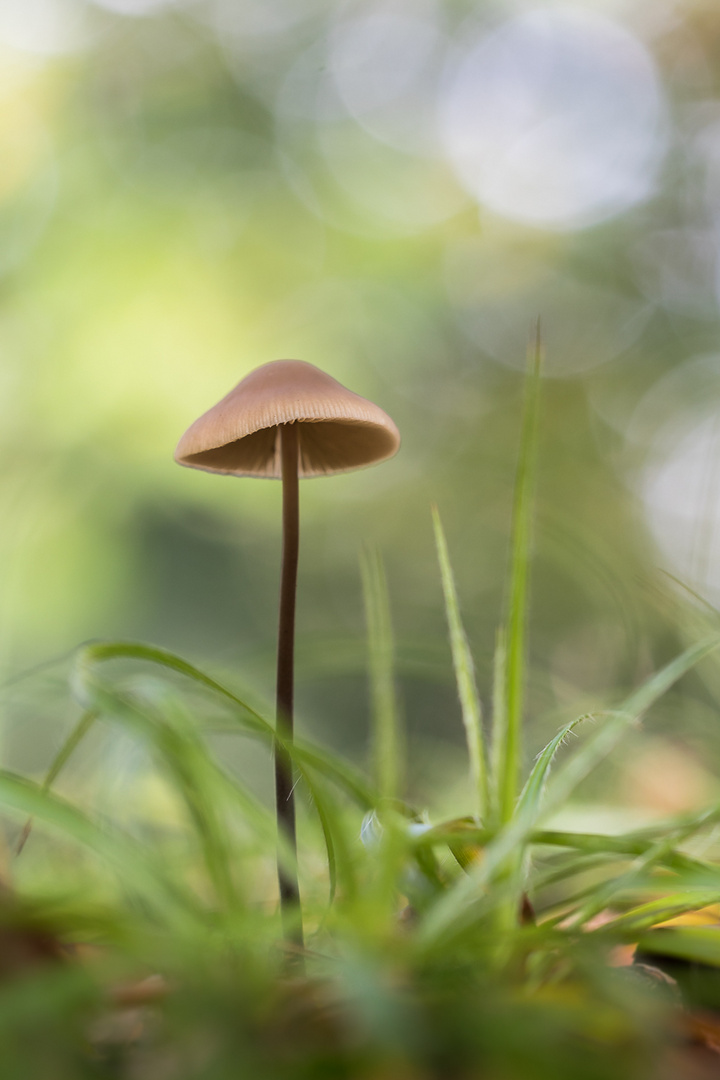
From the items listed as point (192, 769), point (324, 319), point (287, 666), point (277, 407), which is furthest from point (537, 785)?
point (324, 319)

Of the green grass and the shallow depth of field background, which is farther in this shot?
the shallow depth of field background

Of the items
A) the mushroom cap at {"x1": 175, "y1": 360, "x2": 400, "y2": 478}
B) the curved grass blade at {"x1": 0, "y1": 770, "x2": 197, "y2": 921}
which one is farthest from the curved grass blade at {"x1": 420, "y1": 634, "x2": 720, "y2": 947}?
the mushroom cap at {"x1": 175, "y1": 360, "x2": 400, "y2": 478}

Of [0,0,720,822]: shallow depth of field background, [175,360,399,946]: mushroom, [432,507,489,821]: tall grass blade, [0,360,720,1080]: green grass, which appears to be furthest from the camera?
Result: [0,0,720,822]: shallow depth of field background

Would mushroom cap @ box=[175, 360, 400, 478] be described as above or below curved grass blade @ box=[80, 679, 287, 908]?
above

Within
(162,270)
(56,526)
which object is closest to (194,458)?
(56,526)

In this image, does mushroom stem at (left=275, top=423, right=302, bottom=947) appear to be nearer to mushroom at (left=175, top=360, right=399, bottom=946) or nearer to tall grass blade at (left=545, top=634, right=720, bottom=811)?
mushroom at (left=175, top=360, right=399, bottom=946)

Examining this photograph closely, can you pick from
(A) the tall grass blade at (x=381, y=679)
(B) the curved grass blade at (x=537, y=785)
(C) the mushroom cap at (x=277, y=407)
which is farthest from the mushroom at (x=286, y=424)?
(B) the curved grass blade at (x=537, y=785)

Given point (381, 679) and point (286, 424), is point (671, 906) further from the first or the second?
point (286, 424)

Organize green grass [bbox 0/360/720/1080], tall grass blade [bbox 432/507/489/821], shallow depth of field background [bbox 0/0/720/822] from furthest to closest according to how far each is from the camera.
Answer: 1. shallow depth of field background [bbox 0/0/720/822]
2. tall grass blade [bbox 432/507/489/821]
3. green grass [bbox 0/360/720/1080]
